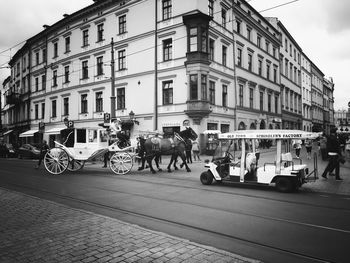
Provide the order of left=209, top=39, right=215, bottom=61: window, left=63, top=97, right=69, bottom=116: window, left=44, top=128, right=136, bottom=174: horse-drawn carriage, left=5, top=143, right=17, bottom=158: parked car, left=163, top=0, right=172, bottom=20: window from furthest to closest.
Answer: left=63, top=97, right=69, bottom=116: window < left=5, top=143, right=17, bottom=158: parked car < left=209, top=39, right=215, bottom=61: window < left=163, top=0, right=172, bottom=20: window < left=44, top=128, right=136, bottom=174: horse-drawn carriage

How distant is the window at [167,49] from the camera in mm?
27602

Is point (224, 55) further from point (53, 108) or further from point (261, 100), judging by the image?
point (53, 108)

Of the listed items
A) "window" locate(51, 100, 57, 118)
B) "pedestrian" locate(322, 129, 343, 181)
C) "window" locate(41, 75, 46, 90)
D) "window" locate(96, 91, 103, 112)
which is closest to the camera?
"pedestrian" locate(322, 129, 343, 181)

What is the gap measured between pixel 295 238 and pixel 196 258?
78.1 inches

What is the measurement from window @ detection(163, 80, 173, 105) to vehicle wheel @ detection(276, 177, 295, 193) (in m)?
19.3

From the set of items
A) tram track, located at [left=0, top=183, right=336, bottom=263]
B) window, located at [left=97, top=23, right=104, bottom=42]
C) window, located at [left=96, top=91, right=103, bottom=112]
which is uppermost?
window, located at [left=97, top=23, right=104, bottom=42]

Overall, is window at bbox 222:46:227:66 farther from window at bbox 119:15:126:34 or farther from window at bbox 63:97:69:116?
window at bbox 63:97:69:116

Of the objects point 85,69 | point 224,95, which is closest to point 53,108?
point 85,69

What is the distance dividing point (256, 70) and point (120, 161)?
28108mm

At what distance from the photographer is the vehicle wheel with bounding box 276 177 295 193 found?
8836 mm

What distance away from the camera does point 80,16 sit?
3569 cm

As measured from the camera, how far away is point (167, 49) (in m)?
27.9

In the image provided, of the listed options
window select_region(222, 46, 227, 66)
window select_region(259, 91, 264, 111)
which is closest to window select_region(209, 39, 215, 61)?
window select_region(222, 46, 227, 66)

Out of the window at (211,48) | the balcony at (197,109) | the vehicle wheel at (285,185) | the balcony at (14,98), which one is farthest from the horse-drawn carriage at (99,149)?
the balcony at (14,98)
